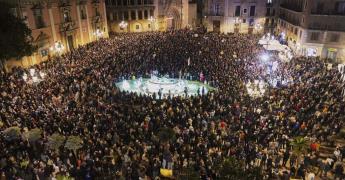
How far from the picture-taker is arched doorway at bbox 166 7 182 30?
55.5m

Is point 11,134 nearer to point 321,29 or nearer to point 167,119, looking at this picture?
point 167,119

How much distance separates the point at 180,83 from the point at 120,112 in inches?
350

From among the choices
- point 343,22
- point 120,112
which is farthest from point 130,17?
point 120,112

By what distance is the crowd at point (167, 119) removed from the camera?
13.1 metres

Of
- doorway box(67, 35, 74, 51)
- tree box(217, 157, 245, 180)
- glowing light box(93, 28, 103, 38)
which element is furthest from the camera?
glowing light box(93, 28, 103, 38)

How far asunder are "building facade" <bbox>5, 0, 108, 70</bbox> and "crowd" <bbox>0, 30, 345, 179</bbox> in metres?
4.34

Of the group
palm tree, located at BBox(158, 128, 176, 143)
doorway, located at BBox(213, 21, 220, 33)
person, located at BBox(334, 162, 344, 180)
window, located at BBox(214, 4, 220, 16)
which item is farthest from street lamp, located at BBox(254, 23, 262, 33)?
palm tree, located at BBox(158, 128, 176, 143)

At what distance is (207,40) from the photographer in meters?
37.5

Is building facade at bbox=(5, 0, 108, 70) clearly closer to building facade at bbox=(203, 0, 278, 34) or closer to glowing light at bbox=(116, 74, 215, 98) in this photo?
glowing light at bbox=(116, 74, 215, 98)

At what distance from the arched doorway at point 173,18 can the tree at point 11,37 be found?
3393 cm

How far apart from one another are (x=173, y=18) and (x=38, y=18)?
3037cm

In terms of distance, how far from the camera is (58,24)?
111 ft

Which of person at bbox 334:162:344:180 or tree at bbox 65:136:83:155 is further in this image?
tree at bbox 65:136:83:155

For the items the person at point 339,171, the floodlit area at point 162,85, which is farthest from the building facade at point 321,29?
the person at point 339,171
